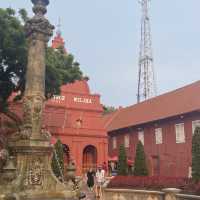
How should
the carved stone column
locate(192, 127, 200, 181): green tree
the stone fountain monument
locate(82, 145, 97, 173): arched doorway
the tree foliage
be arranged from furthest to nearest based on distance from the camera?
locate(82, 145, 97, 173): arched doorway
locate(192, 127, 200, 181): green tree
the tree foliage
the carved stone column
the stone fountain monument

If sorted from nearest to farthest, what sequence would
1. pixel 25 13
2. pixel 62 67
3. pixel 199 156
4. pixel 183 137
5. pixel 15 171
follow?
pixel 15 171
pixel 25 13
pixel 62 67
pixel 199 156
pixel 183 137

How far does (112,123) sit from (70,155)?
11.6m

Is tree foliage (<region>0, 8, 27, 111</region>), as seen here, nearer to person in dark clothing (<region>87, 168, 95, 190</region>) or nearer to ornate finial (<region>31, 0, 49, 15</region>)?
ornate finial (<region>31, 0, 49, 15</region>)

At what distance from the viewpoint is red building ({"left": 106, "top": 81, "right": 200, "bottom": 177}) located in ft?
92.9

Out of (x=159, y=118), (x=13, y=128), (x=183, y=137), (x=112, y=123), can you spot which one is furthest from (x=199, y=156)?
(x=112, y=123)

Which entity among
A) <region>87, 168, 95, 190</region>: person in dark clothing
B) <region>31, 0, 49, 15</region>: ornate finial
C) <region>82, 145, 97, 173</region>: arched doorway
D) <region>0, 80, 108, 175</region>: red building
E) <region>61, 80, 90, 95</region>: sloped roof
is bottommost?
<region>87, 168, 95, 190</region>: person in dark clothing

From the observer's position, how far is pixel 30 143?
32.6 feet

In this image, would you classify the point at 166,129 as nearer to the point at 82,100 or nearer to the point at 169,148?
the point at 169,148

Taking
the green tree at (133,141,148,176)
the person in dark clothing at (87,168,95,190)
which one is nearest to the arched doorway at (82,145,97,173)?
the green tree at (133,141,148,176)

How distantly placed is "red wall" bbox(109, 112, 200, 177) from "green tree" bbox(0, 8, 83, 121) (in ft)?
39.9

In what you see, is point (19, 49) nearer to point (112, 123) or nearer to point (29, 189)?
point (29, 189)

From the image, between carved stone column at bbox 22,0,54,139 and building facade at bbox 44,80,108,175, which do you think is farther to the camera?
building facade at bbox 44,80,108,175

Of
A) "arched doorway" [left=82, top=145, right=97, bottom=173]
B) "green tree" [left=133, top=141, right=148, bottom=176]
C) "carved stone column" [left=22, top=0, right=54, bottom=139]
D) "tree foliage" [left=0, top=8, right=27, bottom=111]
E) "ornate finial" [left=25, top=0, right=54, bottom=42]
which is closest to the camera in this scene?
"carved stone column" [left=22, top=0, right=54, bottom=139]

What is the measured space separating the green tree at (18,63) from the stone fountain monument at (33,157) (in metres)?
5.92
